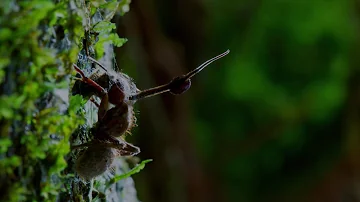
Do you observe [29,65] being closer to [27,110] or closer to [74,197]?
[27,110]

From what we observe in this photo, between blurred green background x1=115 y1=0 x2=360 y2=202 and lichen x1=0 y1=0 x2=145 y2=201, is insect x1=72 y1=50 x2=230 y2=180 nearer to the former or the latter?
lichen x1=0 y1=0 x2=145 y2=201

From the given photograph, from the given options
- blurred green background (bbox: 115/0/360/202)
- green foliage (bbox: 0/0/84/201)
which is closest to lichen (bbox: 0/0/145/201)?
green foliage (bbox: 0/0/84/201)

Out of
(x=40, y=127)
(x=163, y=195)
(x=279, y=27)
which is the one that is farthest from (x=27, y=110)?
(x=279, y=27)

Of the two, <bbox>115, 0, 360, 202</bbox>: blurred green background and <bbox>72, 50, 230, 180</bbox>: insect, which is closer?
<bbox>72, 50, 230, 180</bbox>: insect

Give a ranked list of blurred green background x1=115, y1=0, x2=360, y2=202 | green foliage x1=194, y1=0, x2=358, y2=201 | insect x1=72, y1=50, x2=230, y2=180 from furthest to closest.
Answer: green foliage x1=194, y1=0, x2=358, y2=201
blurred green background x1=115, y1=0, x2=360, y2=202
insect x1=72, y1=50, x2=230, y2=180

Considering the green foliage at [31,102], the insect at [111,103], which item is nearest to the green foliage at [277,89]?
the insect at [111,103]

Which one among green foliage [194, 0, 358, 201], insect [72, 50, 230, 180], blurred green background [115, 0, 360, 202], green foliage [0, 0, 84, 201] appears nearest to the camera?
green foliage [0, 0, 84, 201]

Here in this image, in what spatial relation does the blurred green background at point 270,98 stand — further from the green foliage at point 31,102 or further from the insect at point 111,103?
the green foliage at point 31,102
